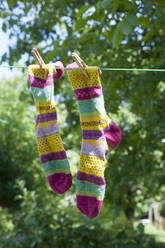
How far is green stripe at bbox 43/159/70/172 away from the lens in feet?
4.26

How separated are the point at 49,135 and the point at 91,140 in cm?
18

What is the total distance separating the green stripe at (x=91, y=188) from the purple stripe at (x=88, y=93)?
340mm

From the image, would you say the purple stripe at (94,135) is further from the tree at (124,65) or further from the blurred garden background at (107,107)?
the tree at (124,65)

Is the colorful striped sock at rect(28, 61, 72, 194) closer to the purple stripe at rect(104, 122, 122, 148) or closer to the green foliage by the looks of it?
the purple stripe at rect(104, 122, 122, 148)

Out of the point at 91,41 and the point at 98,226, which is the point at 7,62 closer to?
the point at 91,41

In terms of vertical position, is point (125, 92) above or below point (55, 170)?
above

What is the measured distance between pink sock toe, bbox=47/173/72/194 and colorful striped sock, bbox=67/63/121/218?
0.06 metres

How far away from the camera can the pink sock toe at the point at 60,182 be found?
50.8 inches

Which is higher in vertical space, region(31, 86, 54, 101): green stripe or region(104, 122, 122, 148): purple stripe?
region(31, 86, 54, 101): green stripe

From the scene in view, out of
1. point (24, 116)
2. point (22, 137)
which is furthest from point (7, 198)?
point (24, 116)

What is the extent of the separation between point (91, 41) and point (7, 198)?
365 cm

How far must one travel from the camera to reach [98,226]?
3881 mm

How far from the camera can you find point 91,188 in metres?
1.21

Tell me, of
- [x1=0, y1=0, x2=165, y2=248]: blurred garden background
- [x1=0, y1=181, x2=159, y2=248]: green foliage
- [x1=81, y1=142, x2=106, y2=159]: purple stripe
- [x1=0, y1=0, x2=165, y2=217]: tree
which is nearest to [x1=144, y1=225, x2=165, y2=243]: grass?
[x1=0, y1=0, x2=165, y2=248]: blurred garden background
